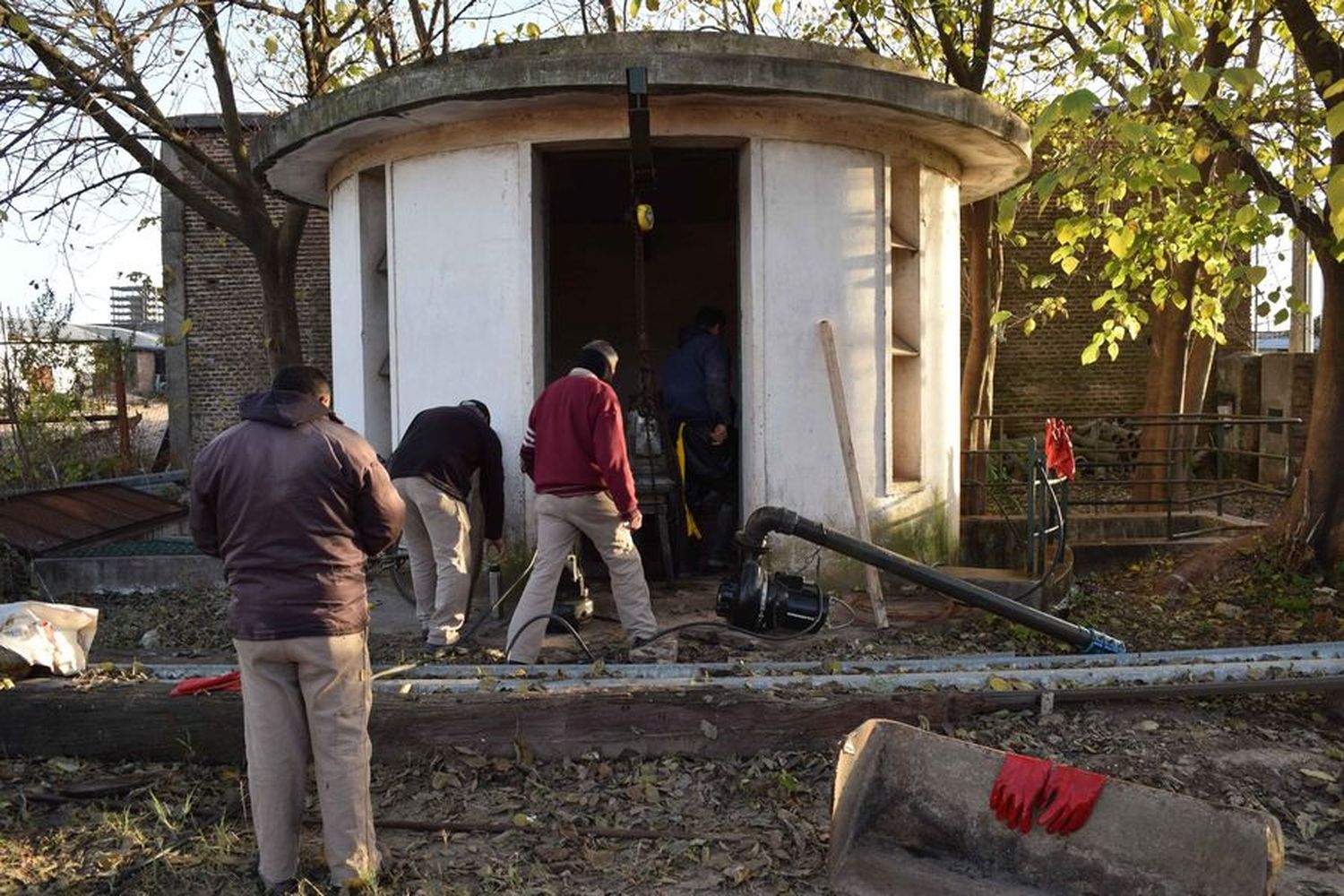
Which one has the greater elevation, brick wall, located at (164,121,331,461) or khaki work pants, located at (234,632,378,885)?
brick wall, located at (164,121,331,461)

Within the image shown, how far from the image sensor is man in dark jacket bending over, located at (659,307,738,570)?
907 cm

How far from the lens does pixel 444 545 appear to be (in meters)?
7.41

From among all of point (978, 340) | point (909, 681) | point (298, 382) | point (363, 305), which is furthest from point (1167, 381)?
point (298, 382)

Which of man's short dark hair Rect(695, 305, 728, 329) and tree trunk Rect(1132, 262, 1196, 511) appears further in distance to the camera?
tree trunk Rect(1132, 262, 1196, 511)

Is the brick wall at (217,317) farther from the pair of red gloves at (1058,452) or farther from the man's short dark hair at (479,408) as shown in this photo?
the pair of red gloves at (1058,452)

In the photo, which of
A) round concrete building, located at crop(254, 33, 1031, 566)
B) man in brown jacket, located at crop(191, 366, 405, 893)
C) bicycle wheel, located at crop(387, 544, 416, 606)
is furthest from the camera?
bicycle wheel, located at crop(387, 544, 416, 606)

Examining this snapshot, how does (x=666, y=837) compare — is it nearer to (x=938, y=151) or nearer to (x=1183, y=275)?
(x=938, y=151)

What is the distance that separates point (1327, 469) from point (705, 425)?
5211 millimetres

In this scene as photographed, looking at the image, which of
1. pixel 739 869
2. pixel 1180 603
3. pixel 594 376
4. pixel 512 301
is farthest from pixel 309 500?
pixel 1180 603

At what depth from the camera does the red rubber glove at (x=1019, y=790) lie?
4555mm

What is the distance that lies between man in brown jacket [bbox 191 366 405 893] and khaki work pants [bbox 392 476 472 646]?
106 inches

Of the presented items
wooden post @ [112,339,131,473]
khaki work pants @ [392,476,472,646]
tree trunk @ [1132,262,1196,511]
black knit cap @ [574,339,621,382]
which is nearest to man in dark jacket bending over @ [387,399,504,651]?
khaki work pants @ [392,476,472,646]

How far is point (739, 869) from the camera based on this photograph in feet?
15.2

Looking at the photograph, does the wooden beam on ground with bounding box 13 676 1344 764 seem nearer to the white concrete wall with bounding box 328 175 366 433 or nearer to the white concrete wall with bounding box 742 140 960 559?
the white concrete wall with bounding box 742 140 960 559
